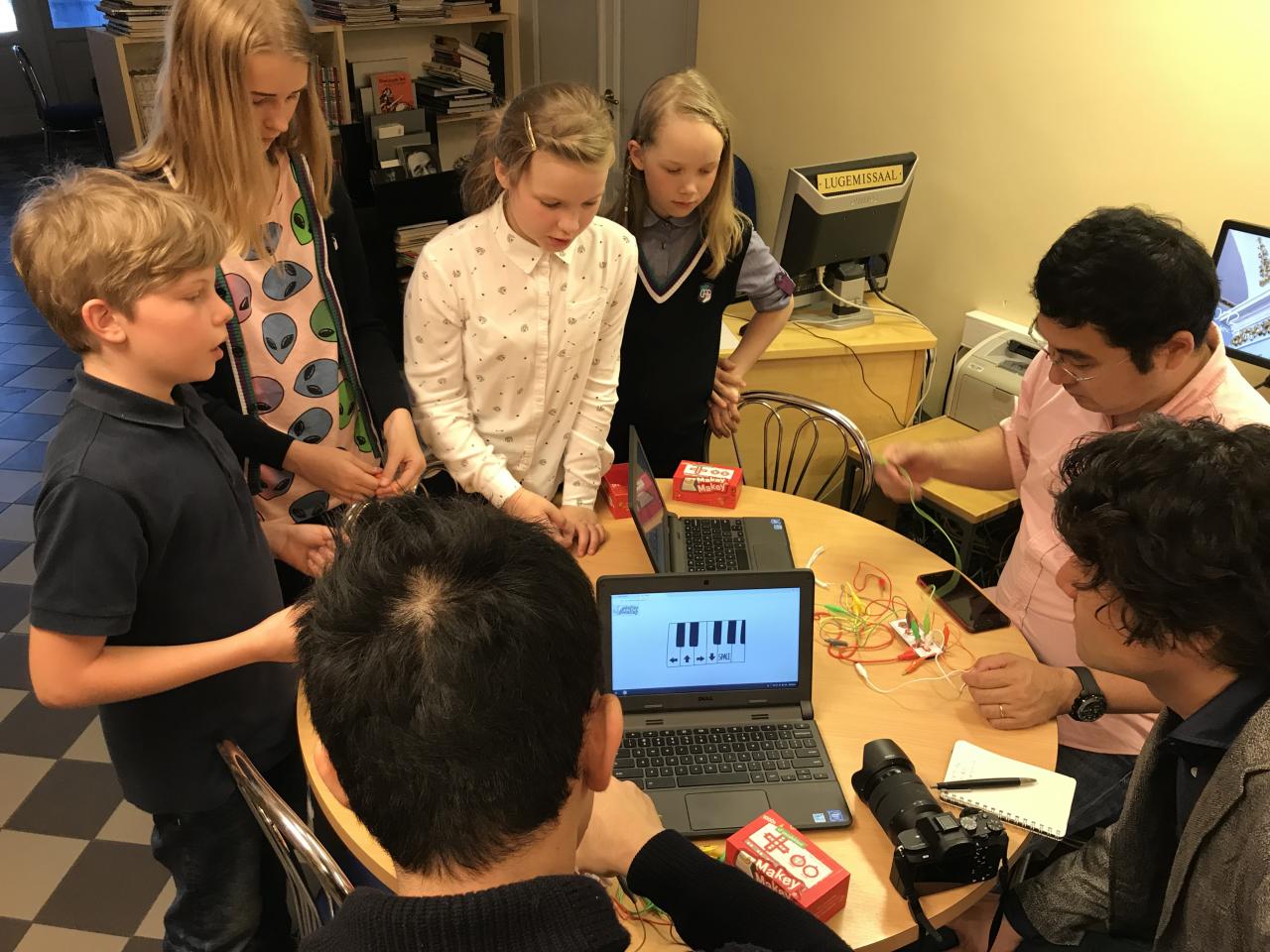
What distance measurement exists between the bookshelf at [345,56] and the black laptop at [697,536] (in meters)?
2.93

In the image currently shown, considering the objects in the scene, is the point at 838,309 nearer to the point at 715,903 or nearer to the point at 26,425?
the point at 715,903

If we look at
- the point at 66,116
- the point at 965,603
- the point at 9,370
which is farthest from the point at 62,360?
the point at 965,603

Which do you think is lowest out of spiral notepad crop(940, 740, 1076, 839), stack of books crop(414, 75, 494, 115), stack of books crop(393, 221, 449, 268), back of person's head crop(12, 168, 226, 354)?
stack of books crop(393, 221, 449, 268)

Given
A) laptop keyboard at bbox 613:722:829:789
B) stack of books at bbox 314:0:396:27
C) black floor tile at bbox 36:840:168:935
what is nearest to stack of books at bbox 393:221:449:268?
stack of books at bbox 314:0:396:27

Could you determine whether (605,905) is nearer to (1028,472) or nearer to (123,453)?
(123,453)

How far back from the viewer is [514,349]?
189 centimetres

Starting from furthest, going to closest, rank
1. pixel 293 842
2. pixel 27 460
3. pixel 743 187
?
pixel 743 187 < pixel 27 460 < pixel 293 842

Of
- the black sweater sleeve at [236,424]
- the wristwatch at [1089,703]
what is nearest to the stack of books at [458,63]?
the black sweater sleeve at [236,424]

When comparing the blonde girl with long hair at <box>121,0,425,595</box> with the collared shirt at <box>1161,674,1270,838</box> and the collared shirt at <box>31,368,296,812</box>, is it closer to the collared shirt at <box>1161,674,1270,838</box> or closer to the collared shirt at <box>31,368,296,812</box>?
the collared shirt at <box>31,368,296,812</box>

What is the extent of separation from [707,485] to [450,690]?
4.61 feet

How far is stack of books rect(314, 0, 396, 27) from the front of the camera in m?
4.28

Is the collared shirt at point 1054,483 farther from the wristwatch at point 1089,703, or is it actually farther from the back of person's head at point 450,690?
the back of person's head at point 450,690

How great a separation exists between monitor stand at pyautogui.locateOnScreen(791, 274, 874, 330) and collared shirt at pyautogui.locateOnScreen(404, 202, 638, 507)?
1378mm

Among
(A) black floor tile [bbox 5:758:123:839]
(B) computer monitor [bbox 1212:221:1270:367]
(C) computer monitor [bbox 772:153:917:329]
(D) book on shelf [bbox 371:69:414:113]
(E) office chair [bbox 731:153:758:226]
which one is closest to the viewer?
(A) black floor tile [bbox 5:758:123:839]
